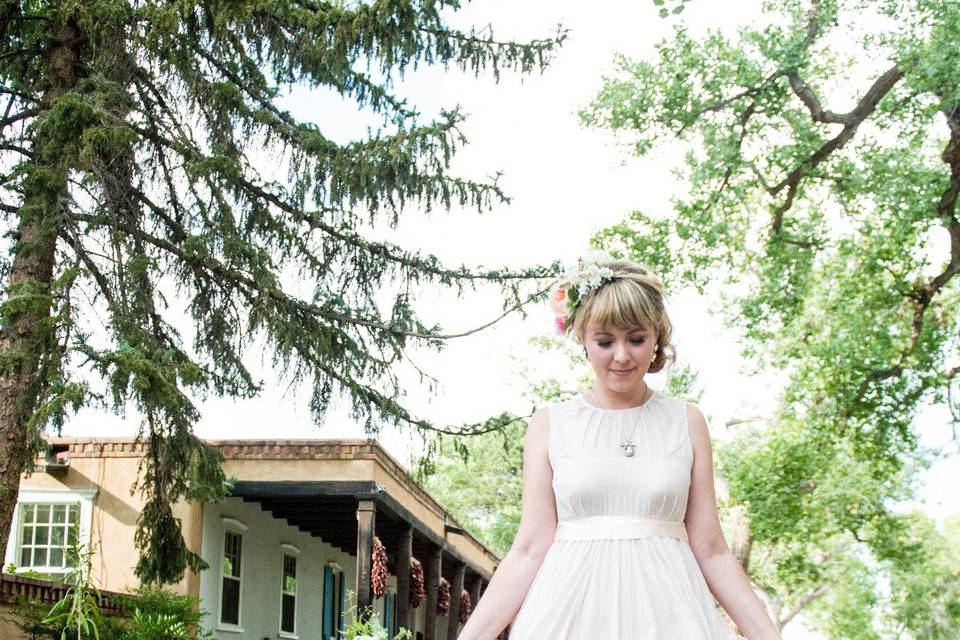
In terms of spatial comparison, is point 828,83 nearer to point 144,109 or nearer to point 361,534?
point 361,534

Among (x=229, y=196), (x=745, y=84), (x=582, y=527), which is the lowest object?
(x=582, y=527)

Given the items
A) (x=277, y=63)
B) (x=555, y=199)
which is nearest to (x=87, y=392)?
(x=277, y=63)

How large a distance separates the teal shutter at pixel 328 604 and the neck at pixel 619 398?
18.6 m

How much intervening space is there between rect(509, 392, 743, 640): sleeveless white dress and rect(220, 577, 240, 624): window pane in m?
14.8

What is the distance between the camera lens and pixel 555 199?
32750 mm

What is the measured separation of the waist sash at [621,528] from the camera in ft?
9.37

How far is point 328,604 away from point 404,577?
365cm

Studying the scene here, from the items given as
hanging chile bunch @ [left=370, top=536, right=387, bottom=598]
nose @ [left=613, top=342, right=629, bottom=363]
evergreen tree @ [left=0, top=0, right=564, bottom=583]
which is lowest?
nose @ [left=613, top=342, right=629, bottom=363]

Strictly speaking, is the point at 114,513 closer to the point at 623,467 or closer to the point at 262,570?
the point at 262,570

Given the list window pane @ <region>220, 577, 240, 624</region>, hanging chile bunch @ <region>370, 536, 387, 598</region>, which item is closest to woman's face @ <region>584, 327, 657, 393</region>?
hanging chile bunch @ <region>370, 536, 387, 598</region>

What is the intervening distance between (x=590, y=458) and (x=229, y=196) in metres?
10.2

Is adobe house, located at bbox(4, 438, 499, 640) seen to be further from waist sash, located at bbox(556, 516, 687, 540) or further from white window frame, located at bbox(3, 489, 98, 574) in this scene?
waist sash, located at bbox(556, 516, 687, 540)

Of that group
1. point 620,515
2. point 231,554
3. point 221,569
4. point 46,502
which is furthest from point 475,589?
point 620,515

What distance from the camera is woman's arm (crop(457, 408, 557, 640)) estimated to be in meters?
2.88
